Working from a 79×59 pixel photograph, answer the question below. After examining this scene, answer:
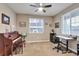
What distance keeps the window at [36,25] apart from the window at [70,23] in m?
0.37

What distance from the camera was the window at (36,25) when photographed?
1.93 m

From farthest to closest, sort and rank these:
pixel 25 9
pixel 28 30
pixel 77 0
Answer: pixel 28 30
pixel 25 9
pixel 77 0

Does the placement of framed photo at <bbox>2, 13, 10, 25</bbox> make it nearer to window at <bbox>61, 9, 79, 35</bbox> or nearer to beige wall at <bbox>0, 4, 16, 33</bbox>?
beige wall at <bbox>0, 4, 16, 33</bbox>

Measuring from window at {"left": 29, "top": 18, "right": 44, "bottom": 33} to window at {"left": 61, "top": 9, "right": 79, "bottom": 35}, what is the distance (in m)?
0.37

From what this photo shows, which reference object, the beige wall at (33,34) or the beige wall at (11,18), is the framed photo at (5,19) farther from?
the beige wall at (33,34)

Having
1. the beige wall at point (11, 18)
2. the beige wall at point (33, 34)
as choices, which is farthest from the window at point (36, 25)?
the beige wall at point (11, 18)

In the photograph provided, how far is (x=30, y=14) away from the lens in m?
1.90

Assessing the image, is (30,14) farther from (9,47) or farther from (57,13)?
(9,47)

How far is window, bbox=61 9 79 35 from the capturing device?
1728 mm

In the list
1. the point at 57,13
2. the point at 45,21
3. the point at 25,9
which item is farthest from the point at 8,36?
the point at 57,13

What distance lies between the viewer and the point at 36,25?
1.94 m

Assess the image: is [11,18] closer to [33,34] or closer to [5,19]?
[5,19]

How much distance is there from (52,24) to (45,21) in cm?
13

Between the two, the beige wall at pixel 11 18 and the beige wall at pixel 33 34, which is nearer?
the beige wall at pixel 11 18
